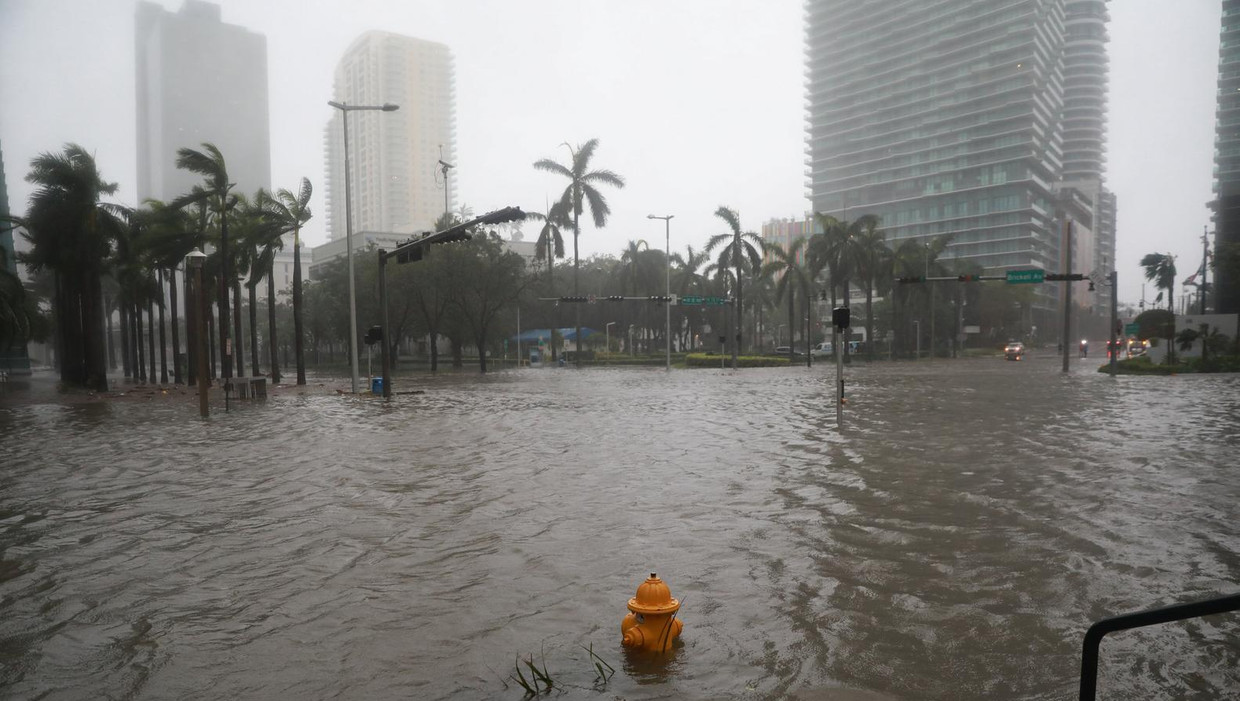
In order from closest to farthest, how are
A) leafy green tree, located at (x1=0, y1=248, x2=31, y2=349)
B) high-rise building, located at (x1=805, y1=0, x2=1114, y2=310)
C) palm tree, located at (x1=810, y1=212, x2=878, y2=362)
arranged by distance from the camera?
leafy green tree, located at (x1=0, y1=248, x2=31, y2=349) < palm tree, located at (x1=810, y1=212, x2=878, y2=362) < high-rise building, located at (x1=805, y1=0, x2=1114, y2=310)

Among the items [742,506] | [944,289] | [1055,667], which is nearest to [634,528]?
[742,506]

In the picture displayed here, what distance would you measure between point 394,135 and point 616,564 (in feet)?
565

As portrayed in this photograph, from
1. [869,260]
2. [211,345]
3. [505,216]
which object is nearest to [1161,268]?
[869,260]

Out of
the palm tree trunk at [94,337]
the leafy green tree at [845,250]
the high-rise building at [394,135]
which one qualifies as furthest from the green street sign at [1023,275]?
the high-rise building at [394,135]

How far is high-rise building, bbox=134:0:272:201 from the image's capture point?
474 feet

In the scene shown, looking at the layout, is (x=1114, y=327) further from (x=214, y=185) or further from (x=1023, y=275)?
(x=214, y=185)

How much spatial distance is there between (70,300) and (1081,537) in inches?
1670

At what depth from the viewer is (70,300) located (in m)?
36.3

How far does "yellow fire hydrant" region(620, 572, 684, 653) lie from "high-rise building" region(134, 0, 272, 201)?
157475 millimetres

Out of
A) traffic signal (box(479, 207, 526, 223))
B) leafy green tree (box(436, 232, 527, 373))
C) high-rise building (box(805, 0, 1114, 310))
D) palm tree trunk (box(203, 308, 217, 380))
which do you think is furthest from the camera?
high-rise building (box(805, 0, 1114, 310))

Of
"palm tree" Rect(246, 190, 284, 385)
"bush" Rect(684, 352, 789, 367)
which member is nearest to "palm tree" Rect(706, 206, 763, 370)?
"bush" Rect(684, 352, 789, 367)

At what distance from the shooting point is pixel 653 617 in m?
4.49

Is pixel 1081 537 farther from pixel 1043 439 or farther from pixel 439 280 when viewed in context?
pixel 439 280

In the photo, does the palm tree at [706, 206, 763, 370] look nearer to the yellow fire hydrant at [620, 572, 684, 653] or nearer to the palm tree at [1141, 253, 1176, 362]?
the palm tree at [1141, 253, 1176, 362]
